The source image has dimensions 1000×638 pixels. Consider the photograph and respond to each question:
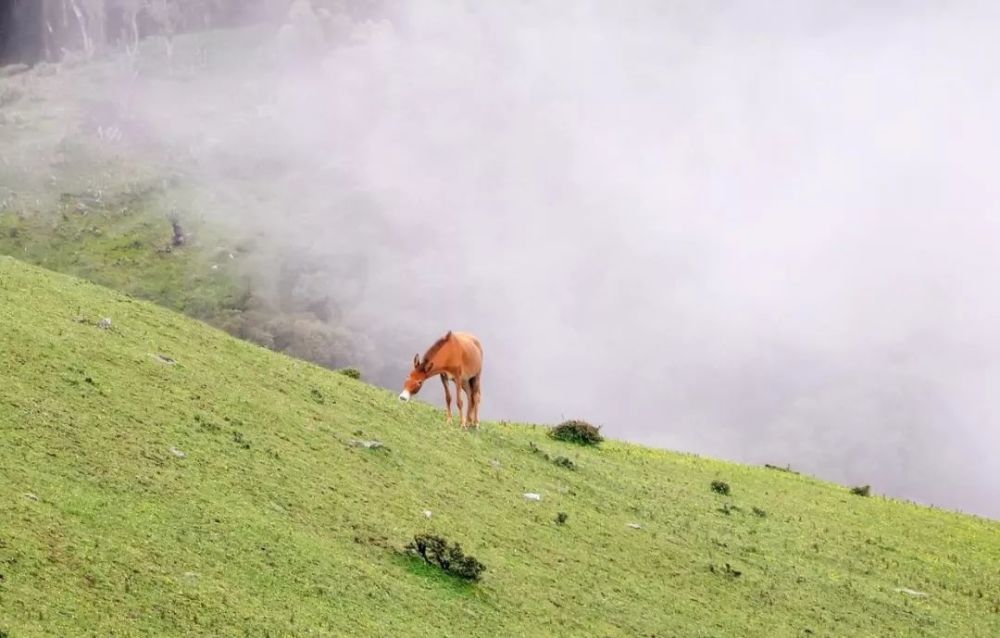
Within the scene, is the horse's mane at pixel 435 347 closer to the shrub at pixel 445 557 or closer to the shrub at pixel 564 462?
the shrub at pixel 564 462

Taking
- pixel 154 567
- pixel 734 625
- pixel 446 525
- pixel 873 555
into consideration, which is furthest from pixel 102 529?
pixel 873 555

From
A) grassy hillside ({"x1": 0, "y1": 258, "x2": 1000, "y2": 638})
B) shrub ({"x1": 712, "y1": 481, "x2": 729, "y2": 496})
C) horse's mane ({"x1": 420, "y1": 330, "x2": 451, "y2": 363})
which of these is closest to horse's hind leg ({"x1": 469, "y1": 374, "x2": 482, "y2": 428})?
grassy hillside ({"x1": 0, "y1": 258, "x2": 1000, "y2": 638})

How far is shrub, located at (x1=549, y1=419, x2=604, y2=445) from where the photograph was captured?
4192cm

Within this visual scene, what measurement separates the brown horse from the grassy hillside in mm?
1039

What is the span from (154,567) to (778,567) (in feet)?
57.1

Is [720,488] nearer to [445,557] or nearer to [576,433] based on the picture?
[576,433]

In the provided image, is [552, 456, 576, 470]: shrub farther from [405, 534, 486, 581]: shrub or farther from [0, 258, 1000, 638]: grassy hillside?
[405, 534, 486, 581]: shrub

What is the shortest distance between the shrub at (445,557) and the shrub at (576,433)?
21255mm

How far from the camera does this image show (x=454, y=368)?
3189 cm

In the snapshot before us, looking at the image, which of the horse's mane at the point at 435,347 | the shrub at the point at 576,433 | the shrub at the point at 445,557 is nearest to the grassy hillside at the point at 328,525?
the shrub at the point at 445,557

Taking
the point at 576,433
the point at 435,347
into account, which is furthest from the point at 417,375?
the point at 576,433

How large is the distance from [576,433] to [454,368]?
468 inches

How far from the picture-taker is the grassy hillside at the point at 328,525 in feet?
52.3

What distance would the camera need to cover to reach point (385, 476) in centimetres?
2461
